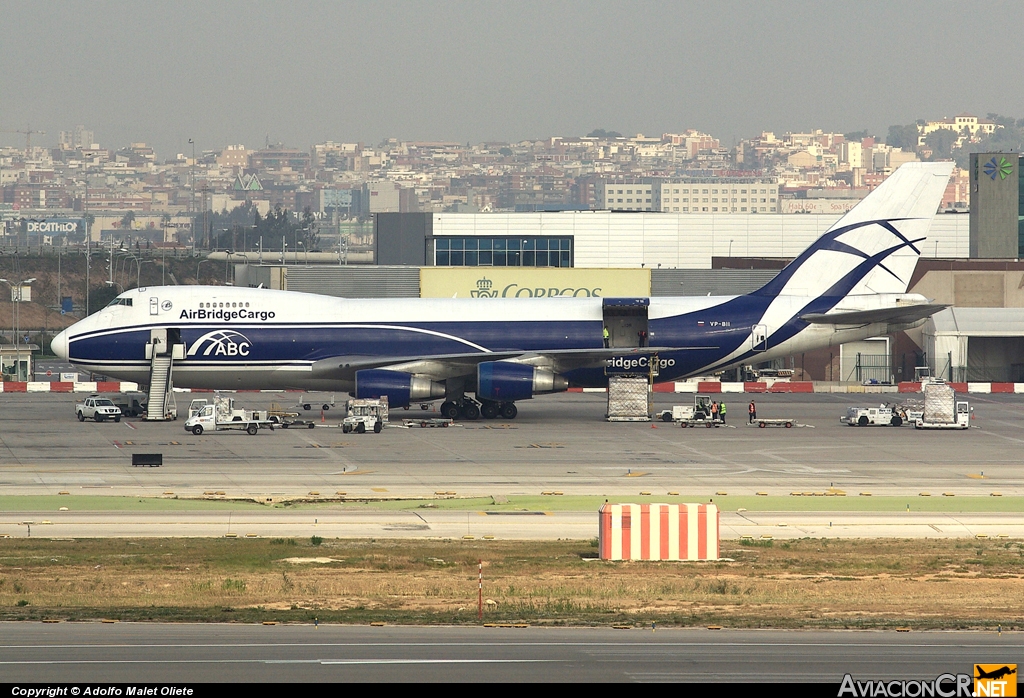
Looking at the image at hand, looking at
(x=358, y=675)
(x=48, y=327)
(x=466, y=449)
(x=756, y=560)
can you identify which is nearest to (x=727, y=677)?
(x=358, y=675)

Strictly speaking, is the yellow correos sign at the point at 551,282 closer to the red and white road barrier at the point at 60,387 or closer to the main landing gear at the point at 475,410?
the red and white road barrier at the point at 60,387

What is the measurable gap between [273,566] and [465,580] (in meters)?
4.39

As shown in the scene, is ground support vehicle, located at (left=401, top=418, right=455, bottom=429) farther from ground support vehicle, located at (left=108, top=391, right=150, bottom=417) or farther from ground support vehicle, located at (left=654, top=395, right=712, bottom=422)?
ground support vehicle, located at (left=108, top=391, right=150, bottom=417)

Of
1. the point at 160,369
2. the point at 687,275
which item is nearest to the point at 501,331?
the point at 160,369

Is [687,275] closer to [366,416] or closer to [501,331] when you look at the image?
[501,331]

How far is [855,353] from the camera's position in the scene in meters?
84.8

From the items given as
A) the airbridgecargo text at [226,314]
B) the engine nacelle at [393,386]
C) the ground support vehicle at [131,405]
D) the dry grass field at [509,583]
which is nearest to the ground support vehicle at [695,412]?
the engine nacelle at [393,386]

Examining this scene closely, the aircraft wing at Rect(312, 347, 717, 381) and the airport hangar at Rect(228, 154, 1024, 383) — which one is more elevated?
the airport hangar at Rect(228, 154, 1024, 383)

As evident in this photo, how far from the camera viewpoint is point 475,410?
60.0 m

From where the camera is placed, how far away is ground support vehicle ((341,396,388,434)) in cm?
5350

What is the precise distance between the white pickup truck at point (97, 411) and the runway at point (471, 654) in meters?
38.5

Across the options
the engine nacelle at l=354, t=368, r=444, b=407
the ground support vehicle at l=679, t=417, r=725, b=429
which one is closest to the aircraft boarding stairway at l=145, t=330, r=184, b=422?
the engine nacelle at l=354, t=368, r=444, b=407

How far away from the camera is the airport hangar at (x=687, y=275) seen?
84.9 metres

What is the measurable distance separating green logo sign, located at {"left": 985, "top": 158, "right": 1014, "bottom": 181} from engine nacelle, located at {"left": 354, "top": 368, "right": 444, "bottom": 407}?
3139 inches
